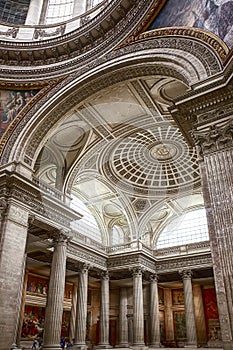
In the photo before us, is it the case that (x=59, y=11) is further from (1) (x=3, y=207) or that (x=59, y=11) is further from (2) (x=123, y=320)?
(2) (x=123, y=320)

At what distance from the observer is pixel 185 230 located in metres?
Result: 19.6

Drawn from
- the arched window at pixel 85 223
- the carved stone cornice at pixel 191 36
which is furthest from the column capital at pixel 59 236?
the carved stone cornice at pixel 191 36

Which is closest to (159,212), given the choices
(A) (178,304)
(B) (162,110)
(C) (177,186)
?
(C) (177,186)

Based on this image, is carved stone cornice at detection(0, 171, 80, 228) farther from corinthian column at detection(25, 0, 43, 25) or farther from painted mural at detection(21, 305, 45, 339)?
A: corinthian column at detection(25, 0, 43, 25)

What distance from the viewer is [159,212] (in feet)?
63.3

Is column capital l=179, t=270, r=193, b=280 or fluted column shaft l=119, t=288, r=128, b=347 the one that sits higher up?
column capital l=179, t=270, r=193, b=280

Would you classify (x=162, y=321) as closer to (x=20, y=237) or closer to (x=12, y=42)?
(x=20, y=237)

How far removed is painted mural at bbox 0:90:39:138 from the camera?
10900 millimetres

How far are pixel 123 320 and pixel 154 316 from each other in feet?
9.94

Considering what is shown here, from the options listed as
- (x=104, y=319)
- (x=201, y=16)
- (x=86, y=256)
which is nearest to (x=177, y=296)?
(x=104, y=319)

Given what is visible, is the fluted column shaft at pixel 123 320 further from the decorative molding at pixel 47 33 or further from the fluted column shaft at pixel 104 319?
the decorative molding at pixel 47 33

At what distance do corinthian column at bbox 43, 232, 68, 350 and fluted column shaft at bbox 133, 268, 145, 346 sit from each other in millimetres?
6337

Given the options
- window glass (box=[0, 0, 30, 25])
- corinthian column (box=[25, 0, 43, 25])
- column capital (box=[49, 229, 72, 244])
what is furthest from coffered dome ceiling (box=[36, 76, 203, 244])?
window glass (box=[0, 0, 30, 25])

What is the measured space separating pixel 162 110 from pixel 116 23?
360 centimetres
